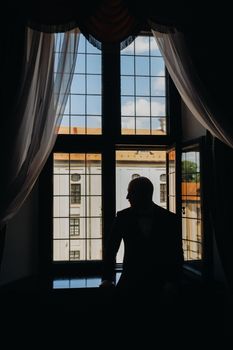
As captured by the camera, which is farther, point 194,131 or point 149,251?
point 194,131

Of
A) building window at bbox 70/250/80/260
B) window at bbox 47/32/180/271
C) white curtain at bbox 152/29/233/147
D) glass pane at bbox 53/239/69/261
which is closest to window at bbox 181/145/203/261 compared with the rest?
window at bbox 47/32/180/271

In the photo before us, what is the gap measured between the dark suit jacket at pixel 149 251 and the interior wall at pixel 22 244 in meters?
1.17

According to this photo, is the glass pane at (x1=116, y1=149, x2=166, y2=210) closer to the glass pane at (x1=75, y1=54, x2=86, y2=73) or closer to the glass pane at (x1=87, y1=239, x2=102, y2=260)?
the glass pane at (x1=87, y1=239, x2=102, y2=260)

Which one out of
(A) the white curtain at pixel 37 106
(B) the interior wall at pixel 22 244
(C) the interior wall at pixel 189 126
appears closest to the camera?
(A) the white curtain at pixel 37 106

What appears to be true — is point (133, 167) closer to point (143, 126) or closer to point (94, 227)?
point (143, 126)

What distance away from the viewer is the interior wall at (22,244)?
316cm

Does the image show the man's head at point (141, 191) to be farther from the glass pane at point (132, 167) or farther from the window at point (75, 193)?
the glass pane at point (132, 167)

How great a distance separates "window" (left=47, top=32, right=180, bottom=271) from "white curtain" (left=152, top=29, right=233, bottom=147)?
0.84m

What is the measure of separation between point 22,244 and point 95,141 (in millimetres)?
1210

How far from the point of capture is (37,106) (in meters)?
2.67

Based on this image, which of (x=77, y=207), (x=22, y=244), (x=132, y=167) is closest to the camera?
(x=22, y=244)

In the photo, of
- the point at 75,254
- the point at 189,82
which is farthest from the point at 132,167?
the point at 189,82

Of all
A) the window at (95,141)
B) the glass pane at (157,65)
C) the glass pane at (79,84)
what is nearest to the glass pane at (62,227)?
the window at (95,141)

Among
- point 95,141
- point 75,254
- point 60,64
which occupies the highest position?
point 60,64
